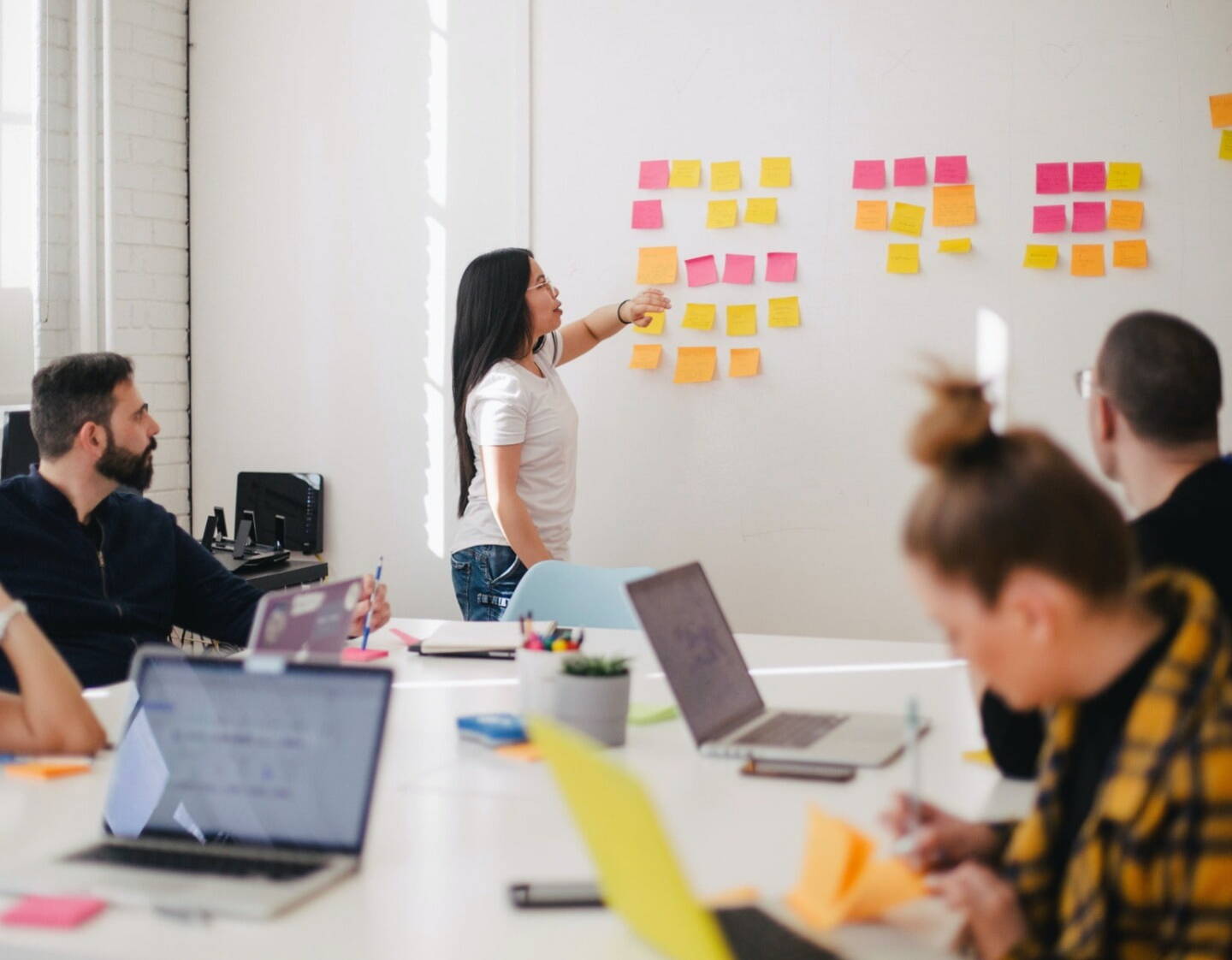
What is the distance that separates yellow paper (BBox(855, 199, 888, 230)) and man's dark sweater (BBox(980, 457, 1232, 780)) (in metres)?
2.04

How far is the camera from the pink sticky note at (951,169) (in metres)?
3.65

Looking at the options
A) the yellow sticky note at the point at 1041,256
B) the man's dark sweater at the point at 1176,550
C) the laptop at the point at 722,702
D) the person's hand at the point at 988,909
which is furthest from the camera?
the yellow sticky note at the point at 1041,256

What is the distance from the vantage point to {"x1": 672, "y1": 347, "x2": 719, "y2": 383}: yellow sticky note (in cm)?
389

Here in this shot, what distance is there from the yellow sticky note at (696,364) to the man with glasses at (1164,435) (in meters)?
1.98

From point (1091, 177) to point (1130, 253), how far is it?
0.76ft

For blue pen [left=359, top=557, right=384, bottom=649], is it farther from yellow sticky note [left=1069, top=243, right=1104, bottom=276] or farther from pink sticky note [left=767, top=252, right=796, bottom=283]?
yellow sticky note [left=1069, top=243, right=1104, bottom=276]

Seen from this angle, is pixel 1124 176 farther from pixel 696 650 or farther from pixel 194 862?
pixel 194 862

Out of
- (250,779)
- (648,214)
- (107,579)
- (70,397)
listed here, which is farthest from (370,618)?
(648,214)

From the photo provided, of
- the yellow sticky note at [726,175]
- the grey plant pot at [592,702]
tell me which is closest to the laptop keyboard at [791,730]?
the grey plant pot at [592,702]

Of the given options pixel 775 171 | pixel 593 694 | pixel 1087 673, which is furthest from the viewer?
pixel 775 171

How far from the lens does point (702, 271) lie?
3.88m

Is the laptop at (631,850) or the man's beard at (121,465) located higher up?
the man's beard at (121,465)

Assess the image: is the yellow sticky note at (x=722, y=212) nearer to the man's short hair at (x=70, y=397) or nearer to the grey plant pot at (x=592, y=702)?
the man's short hair at (x=70, y=397)

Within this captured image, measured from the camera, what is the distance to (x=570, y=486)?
3582 mm
